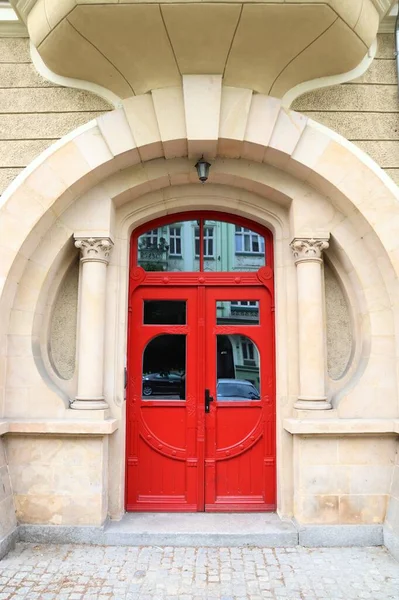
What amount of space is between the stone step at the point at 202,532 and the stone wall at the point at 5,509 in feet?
2.86

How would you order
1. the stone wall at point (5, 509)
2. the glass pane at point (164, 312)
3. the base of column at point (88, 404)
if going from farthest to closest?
1. the glass pane at point (164, 312)
2. the base of column at point (88, 404)
3. the stone wall at point (5, 509)

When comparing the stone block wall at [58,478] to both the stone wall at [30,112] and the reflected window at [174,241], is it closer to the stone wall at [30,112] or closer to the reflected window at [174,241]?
the reflected window at [174,241]

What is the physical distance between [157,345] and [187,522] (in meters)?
1.88

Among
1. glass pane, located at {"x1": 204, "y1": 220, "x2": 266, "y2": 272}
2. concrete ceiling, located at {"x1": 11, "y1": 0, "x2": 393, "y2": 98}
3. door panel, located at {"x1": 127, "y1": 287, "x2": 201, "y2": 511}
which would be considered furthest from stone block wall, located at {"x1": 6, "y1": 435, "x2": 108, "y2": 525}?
concrete ceiling, located at {"x1": 11, "y1": 0, "x2": 393, "y2": 98}

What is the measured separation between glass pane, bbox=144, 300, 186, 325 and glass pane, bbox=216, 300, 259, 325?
1.41 feet

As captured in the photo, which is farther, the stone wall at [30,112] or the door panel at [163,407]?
the door panel at [163,407]

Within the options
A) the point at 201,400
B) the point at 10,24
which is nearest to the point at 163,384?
the point at 201,400

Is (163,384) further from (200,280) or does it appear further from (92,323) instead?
(200,280)

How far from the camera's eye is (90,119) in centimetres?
462

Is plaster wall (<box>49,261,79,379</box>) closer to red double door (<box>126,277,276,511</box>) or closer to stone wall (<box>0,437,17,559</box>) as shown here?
red double door (<box>126,277,276,511</box>)

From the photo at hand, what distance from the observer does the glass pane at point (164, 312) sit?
5.04m

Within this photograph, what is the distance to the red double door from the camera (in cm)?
480

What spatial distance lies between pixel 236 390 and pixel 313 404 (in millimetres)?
924

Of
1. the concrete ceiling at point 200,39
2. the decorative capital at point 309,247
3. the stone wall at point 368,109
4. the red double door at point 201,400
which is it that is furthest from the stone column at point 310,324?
the concrete ceiling at point 200,39
